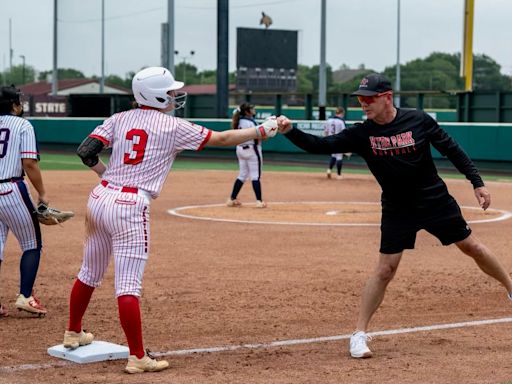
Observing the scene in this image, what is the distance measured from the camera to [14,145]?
8.45 metres

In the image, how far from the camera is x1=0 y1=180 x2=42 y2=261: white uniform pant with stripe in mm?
8492

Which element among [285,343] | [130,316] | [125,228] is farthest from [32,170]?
[285,343]

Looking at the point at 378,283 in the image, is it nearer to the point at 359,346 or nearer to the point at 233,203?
the point at 359,346

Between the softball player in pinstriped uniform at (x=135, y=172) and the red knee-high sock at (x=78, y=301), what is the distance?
1.36ft

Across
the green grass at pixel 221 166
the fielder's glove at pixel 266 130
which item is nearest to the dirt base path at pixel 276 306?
the fielder's glove at pixel 266 130

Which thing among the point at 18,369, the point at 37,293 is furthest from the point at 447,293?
the point at 18,369

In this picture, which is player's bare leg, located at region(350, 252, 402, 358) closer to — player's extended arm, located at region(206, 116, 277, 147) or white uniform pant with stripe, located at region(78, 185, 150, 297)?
player's extended arm, located at region(206, 116, 277, 147)

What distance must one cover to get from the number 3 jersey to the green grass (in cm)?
2070

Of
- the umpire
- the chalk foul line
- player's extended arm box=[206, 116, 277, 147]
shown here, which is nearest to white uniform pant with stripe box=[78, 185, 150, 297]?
player's extended arm box=[206, 116, 277, 147]

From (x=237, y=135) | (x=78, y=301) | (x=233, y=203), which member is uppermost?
(x=237, y=135)

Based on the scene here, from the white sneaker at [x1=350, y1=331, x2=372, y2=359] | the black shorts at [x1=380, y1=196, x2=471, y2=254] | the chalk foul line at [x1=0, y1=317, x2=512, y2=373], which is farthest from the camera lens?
the black shorts at [x1=380, y1=196, x2=471, y2=254]

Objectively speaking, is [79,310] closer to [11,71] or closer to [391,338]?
[391,338]

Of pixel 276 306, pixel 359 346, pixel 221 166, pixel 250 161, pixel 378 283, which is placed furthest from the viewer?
pixel 221 166

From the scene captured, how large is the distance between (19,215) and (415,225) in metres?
3.31
